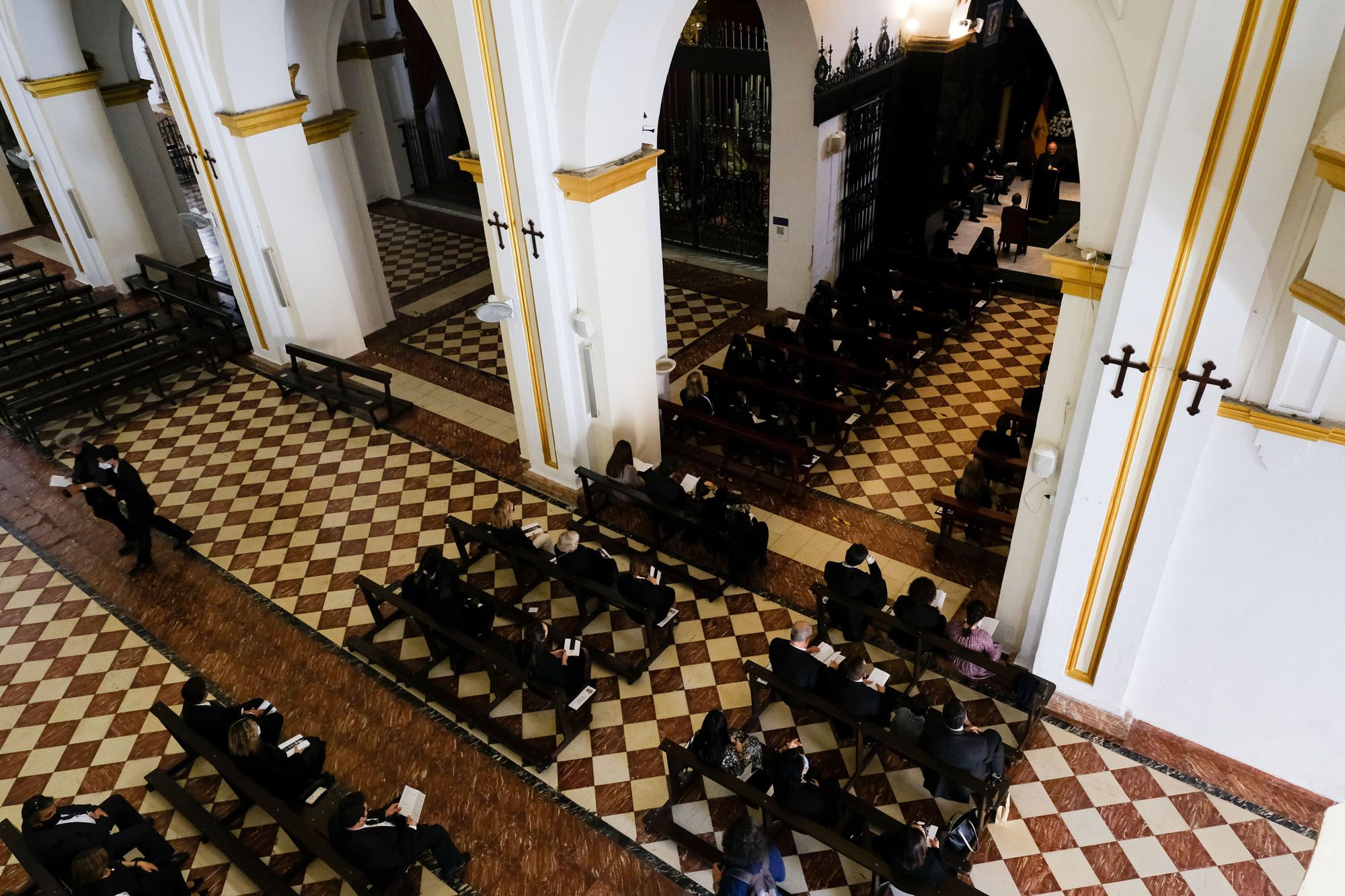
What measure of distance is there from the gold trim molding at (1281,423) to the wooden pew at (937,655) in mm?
2392

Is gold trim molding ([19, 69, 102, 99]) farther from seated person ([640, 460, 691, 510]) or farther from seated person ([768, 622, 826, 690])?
seated person ([768, 622, 826, 690])

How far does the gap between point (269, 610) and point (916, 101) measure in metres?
11.3

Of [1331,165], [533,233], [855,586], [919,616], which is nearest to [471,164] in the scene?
[533,233]

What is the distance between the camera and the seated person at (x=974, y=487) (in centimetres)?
819

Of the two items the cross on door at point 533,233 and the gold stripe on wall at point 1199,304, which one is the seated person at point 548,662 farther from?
the gold stripe on wall at point 1199,304

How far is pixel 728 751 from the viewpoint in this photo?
6.04 meters

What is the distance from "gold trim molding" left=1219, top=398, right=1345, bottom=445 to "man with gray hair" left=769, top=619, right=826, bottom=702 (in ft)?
10.0

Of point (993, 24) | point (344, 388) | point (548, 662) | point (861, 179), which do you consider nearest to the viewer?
point (548, 662)

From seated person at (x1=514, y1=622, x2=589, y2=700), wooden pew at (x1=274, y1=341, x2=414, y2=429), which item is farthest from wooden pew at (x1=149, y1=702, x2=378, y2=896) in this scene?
wooden pew at (x1=274, y1=341, x2=414, y2=429)

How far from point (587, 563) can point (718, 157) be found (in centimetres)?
960

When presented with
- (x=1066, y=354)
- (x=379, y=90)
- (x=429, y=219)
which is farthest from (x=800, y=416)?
(x=379, y=90)

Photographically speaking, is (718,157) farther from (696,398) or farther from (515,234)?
(515,234)

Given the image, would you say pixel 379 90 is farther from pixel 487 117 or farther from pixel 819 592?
pixel 819 592

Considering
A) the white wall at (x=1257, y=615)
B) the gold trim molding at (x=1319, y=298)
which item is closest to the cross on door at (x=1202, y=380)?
the white wall at (x=1257, y=615)
